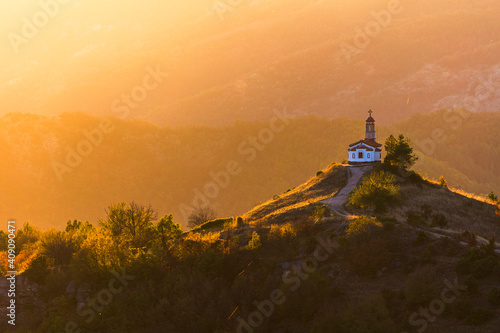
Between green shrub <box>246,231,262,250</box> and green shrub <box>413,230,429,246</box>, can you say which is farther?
green shrub <box>246,231,262,250</box>

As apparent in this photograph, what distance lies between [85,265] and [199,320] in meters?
22.5

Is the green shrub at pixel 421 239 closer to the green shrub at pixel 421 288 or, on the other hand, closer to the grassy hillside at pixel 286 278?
the grassy hillside at pixel 286 278

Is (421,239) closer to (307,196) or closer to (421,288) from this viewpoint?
(421,288)

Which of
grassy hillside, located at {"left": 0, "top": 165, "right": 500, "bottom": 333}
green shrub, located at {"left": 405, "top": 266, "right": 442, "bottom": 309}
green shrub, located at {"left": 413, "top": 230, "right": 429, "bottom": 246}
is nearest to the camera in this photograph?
green shrub, located at {"left": 405, "top": 266, "right": 442, "bottom": 309}

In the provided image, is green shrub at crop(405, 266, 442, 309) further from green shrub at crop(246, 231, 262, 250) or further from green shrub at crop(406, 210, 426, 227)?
green shrub at crop(246, 231, 262, 250)

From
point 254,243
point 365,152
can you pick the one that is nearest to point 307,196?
point 365,152

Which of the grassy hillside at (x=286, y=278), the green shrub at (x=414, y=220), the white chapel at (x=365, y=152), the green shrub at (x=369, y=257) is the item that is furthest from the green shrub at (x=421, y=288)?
the white chapel at (x=365, y=152)

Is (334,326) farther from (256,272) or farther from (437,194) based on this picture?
(437,194)

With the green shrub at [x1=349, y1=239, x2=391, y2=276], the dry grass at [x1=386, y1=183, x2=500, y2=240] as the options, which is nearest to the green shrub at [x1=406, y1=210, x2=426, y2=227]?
the dry grass at [x1=386, y1=183, x2=500, y2=240]

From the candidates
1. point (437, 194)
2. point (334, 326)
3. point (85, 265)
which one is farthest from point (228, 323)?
point (437, 194)

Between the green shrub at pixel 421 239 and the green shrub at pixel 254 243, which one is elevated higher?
the green shrub at pixel 254 243

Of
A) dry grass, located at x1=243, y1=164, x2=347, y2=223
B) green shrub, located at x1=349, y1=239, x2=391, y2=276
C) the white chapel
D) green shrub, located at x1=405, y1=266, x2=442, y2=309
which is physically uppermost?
the white chapel

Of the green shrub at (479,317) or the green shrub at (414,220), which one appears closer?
the green shrub at (479,317)

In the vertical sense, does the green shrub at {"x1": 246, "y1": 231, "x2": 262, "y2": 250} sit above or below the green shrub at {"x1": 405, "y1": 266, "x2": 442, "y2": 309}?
above
